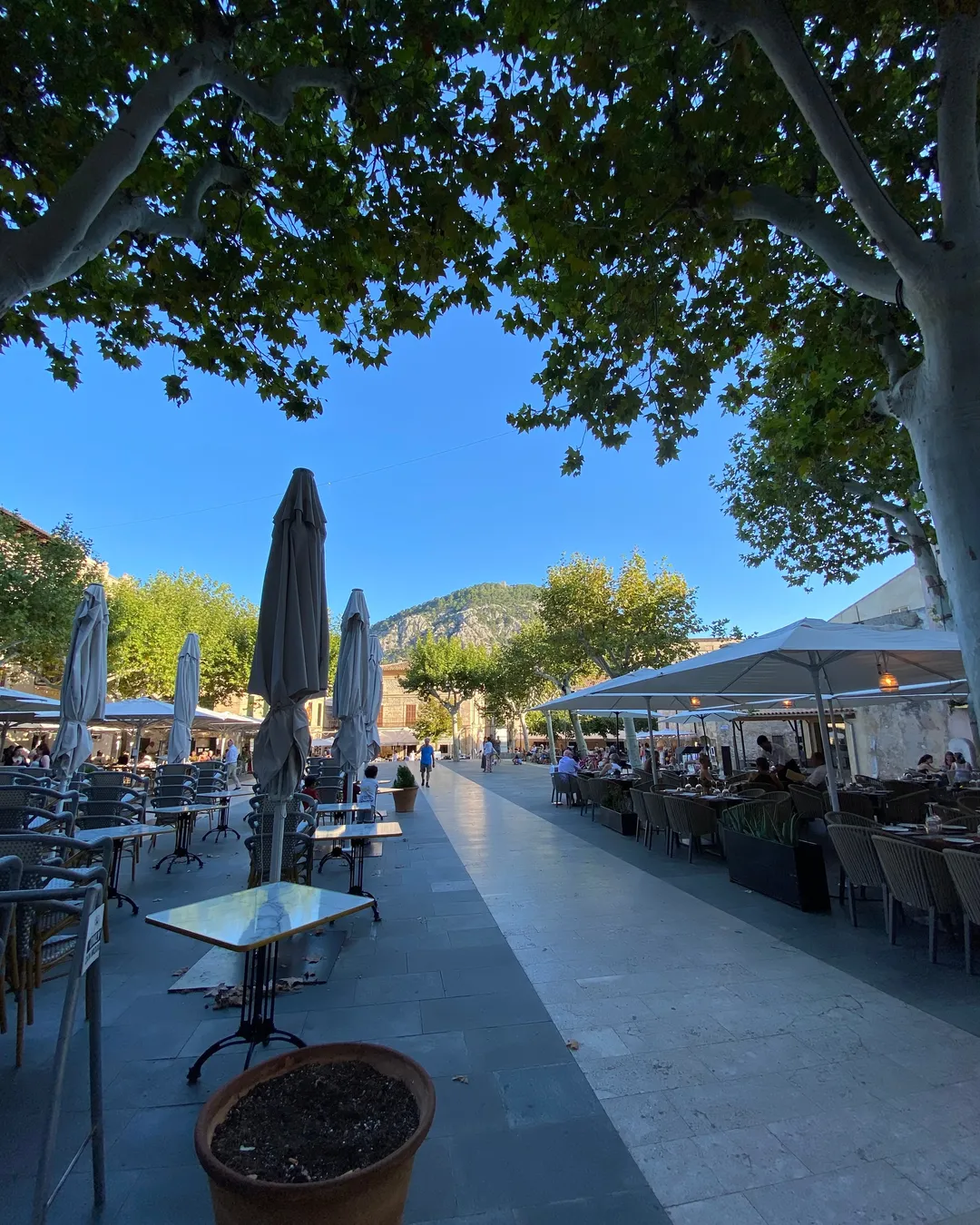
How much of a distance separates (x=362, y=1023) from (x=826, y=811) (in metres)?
7.84

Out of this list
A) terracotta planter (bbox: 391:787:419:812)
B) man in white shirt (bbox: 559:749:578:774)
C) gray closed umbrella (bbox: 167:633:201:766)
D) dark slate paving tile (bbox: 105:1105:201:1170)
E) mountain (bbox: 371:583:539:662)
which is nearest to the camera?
dark slate paving tile (bbox: 105:1105:201:1170)

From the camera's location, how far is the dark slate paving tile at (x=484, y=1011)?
10.8ft

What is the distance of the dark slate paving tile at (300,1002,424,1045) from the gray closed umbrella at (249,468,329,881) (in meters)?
1.00

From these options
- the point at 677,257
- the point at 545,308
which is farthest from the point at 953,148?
the point at 545,308

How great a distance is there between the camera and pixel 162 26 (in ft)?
11.0

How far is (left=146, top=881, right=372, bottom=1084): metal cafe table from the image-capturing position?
2.46m

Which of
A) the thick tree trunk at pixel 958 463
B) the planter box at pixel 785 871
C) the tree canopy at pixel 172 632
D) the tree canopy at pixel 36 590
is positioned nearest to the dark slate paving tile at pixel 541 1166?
the thick tree trunk at pixel 958 463

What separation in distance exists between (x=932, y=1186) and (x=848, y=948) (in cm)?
266

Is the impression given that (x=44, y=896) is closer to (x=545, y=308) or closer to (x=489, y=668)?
(x=545, y=308)

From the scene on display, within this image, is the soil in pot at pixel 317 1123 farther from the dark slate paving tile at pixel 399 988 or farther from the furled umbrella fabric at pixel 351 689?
the furled umbrella fabric at pixel 351 689

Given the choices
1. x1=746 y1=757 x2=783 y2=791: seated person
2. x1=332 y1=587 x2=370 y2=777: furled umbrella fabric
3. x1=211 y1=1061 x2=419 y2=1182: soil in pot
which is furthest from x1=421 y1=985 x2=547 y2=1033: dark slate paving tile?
x1=746 y1=757 x2=783 y2=791: seated person

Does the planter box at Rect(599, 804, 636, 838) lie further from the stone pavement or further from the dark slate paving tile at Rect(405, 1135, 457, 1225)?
the dark slate paving tile at Rect(405, 1135, 457, 1225)

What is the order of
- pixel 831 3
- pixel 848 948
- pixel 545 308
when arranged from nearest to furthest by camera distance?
pixel 831 3, pixel 848 948, pixel 545 308

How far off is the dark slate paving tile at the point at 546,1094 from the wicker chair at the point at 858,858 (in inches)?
129
